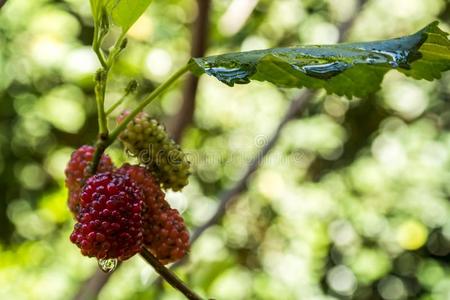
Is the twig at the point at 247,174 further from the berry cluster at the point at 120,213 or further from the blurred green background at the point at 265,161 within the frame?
the berry cluster at the point at 120,213

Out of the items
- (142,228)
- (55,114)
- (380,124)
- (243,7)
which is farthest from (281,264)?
(142,228)

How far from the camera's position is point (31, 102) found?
1947 mm

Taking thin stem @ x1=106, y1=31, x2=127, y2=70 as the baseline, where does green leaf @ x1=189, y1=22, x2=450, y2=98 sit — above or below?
above

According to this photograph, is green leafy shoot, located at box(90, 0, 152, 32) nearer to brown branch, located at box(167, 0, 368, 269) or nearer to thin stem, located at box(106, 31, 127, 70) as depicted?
thin stem, located at box(106, 31, 127, 70)

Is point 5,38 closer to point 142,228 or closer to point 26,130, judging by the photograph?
point 26,130

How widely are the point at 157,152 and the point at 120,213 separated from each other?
0.11 m

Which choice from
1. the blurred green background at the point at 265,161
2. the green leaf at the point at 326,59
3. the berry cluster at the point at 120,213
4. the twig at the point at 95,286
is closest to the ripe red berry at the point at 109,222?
the berry cluster at the point at 120,213

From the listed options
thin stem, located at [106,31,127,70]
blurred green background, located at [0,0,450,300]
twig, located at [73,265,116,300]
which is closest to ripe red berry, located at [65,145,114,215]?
thin stem, located at [106,31,127,70]

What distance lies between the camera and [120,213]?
587mm

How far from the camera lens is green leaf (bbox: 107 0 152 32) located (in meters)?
0.63

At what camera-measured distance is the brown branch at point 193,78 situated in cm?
125

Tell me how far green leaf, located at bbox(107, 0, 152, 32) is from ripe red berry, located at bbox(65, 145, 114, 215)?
0.40ft

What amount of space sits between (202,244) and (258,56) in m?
1.53

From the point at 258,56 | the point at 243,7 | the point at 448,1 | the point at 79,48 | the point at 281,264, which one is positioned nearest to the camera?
the point at 258,56
